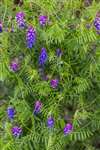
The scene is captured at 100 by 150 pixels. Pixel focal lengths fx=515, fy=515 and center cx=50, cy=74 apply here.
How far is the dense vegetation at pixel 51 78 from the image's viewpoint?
3.58 m

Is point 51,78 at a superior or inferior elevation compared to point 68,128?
superior

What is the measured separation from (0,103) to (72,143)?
667 mm

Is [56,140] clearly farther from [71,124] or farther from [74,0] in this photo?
[74,0]

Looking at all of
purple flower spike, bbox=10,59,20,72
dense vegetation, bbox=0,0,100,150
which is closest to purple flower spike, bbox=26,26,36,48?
dense vegetation, bbox=0,0,100,150

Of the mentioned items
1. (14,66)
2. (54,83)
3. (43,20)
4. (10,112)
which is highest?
(43,20)

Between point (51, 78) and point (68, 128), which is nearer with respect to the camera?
point (68, 128)

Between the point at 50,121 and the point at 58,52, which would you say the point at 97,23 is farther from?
the point at 50,121

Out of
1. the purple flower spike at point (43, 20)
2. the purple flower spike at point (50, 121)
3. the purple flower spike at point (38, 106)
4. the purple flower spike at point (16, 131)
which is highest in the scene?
the purple flower spike at point (43, 20)

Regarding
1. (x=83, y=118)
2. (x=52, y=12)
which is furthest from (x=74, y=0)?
(x=83, y=118)

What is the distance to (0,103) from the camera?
400 cm

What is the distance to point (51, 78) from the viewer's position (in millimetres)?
3652

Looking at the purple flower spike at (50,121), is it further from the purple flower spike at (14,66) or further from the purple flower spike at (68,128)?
the purple flower spike at (14,66)

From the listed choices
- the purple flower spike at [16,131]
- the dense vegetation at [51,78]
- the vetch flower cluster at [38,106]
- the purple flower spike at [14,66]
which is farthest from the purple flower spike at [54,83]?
the purple flower spike at [16,131]

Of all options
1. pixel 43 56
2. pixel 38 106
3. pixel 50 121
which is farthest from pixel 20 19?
pixel 50 121
